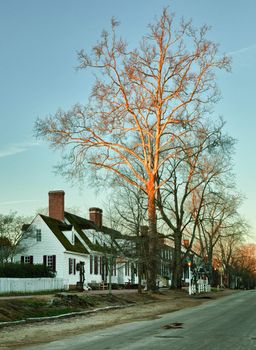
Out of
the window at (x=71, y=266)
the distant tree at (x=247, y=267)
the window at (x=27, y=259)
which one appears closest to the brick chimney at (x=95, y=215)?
the window at (x=71, y=266)

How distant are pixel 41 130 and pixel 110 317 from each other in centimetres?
1702

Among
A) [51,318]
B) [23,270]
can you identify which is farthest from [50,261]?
[51,318]

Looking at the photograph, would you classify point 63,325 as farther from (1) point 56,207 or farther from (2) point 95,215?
(2) point 95,215

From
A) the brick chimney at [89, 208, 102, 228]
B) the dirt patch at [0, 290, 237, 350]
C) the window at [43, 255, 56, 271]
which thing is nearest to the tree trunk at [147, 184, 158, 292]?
the dirt patch at [0, 290, 237, 350]

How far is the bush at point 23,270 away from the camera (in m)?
34.0

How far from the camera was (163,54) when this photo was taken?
A: 116ft

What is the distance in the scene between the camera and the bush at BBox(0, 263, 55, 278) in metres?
34.0

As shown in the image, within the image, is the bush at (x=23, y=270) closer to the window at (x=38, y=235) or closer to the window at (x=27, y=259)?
the window at (x=38, y=235)

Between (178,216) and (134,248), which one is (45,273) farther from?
(178,216)

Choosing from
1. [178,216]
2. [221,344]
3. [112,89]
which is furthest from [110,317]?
[178,216]

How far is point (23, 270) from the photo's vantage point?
35812 mm

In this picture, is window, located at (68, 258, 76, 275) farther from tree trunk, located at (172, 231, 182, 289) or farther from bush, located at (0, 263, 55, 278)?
tree trunk, located at (172, 231, 182, 289)

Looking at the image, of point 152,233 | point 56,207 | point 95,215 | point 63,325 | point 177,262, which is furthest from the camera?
point 95,215

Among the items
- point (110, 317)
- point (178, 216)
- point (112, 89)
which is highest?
point (112, 89)
